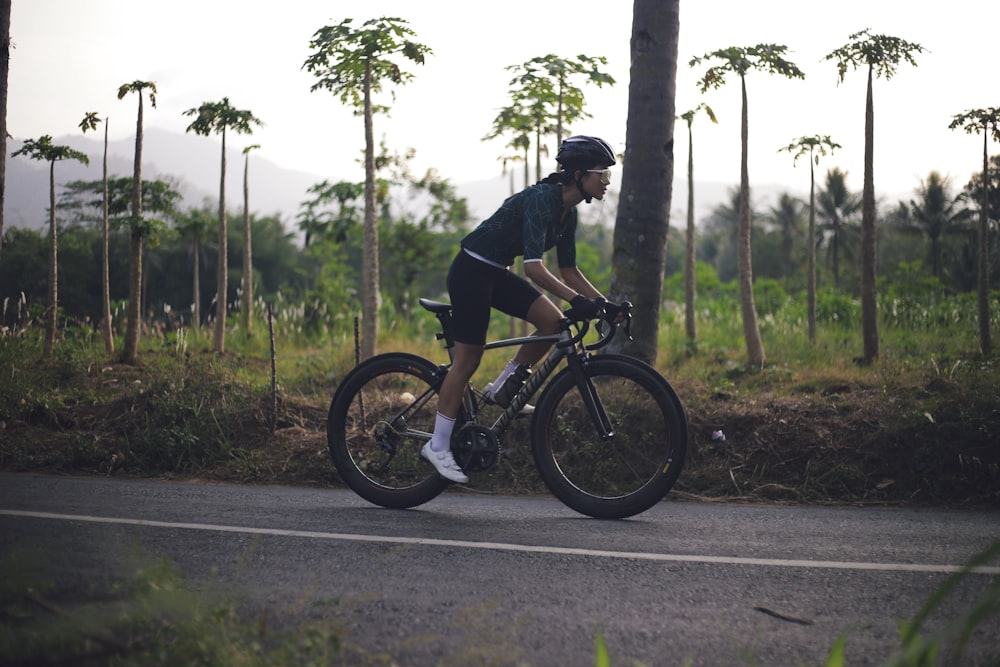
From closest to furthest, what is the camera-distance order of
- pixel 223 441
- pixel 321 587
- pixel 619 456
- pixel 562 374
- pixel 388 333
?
pixel 321 587 → pixel 562 374 → pixel 619 456 → pixel 223 441 → pixel 388 333

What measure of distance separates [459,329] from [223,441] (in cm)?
310

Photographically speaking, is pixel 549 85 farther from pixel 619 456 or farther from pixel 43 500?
pixel 43 500

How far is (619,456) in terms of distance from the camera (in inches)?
231

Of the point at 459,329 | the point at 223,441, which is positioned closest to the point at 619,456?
the point at 459,329

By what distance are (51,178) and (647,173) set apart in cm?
747

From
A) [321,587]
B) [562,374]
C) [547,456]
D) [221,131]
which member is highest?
[221,131]

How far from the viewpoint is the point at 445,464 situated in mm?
5465

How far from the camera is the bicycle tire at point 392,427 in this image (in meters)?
5.79

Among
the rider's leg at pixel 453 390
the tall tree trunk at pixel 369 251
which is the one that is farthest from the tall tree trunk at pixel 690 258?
the rider's leg at pixel 453 390

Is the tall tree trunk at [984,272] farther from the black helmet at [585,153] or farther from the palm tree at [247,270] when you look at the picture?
the palm tree at [247,270]

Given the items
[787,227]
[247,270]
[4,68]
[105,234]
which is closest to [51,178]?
[105,234]

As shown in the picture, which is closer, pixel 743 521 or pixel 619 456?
pixel 743 521

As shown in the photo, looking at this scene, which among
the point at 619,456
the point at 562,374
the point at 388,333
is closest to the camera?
the point at 562,374

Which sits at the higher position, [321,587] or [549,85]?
[549,85]
